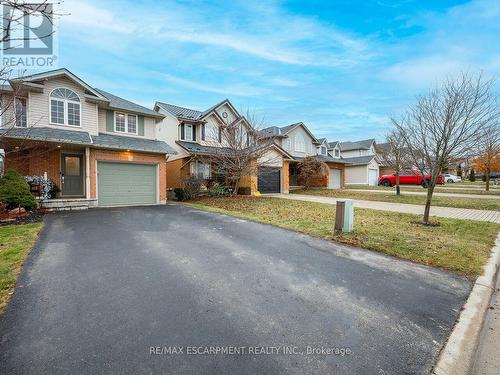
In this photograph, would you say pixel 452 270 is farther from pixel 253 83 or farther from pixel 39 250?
pixel 253 83

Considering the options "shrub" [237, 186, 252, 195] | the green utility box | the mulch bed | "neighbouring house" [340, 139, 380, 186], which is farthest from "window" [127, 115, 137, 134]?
"neighbouring house" [340, 139, 380, 186]

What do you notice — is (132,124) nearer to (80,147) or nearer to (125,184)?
(80,147)

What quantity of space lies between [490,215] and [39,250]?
17.0m

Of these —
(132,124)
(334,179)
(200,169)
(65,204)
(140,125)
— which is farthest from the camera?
(334,179)

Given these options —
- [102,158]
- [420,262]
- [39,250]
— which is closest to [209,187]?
[102,158]

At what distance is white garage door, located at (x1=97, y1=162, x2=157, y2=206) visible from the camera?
13.2 meters

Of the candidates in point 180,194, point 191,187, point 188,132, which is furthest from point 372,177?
point 180,194

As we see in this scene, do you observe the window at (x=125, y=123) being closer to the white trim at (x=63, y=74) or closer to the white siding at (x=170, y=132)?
the white trim at (x=63, y=74)

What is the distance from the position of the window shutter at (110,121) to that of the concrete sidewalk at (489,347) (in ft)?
58.8

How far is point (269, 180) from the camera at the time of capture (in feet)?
72.3

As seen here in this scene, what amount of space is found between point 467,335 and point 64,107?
17.8 m

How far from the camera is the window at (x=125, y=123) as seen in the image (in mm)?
15422

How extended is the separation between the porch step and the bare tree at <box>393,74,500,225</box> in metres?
15.4

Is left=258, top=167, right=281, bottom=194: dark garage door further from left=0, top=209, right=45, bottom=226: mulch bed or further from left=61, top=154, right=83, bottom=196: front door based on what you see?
left=0, top=209, right=45, bottom=226: mulch bed
